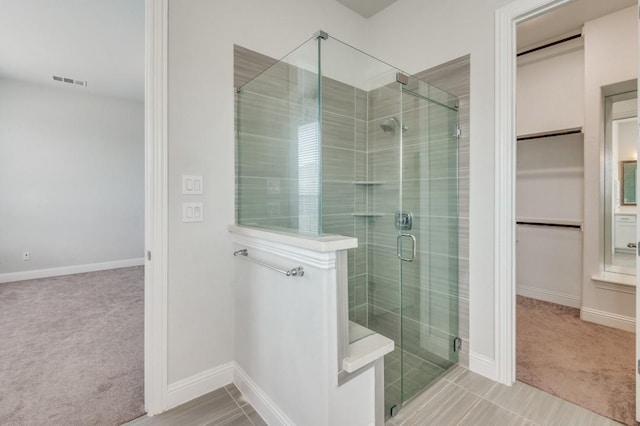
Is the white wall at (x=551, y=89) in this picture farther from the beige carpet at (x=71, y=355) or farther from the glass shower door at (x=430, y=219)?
the beige carpet at (x=71, y=355)

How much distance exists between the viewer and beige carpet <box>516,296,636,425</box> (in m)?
1.71

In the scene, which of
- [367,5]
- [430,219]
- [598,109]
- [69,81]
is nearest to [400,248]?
[430,219]

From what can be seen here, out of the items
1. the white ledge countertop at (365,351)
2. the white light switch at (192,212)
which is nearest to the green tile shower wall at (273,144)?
the white light switch at (192,212)

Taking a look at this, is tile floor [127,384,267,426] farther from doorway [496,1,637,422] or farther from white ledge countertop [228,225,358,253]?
doorway [496,1,637,422]

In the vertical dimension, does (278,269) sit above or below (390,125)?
below

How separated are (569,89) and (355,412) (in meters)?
3.73

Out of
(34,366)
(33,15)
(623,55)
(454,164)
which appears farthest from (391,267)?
(33,15)

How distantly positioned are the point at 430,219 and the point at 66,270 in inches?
212

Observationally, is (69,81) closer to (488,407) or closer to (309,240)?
(309,240)

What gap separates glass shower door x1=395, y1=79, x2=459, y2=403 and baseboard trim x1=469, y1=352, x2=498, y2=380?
11 cm

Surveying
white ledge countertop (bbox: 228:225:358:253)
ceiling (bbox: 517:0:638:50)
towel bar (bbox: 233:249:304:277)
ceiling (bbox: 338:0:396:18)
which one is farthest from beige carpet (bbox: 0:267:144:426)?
ceiling (bbox: 517:0:638:50)

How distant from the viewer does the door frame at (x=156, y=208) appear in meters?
1.59

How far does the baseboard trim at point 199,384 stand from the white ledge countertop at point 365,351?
97 cm

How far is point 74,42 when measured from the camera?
10.4 ft
